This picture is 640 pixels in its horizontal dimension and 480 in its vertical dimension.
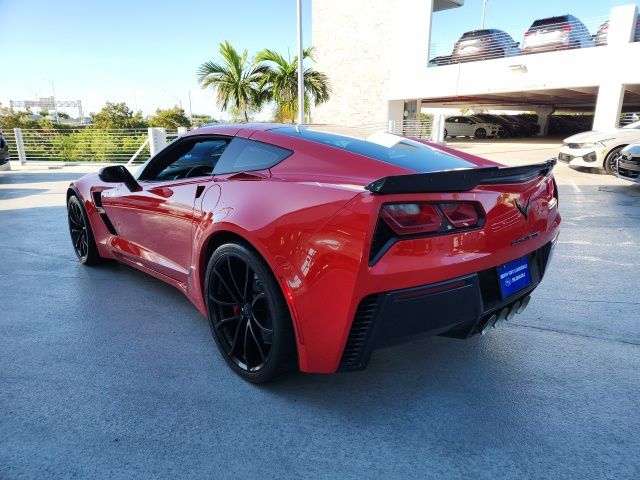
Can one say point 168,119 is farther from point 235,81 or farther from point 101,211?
point 101,211

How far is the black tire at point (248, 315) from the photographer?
204 cm

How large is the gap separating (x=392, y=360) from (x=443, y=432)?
64 centimetres

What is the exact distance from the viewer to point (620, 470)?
5.67ft

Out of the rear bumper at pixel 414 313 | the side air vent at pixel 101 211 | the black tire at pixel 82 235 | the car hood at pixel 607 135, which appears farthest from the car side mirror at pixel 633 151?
the black tire at pixel 82 235

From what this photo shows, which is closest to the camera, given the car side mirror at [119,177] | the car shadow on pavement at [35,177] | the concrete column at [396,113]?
the car side mirror at [119,177]

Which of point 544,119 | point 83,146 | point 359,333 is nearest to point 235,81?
point 83,146

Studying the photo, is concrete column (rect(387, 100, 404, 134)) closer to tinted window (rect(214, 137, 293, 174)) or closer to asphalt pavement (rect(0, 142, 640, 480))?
asphalt pavement (rect(0, 142, 640, 480))

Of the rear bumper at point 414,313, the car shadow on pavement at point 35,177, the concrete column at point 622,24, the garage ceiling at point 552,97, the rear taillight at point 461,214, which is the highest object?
the concrete column at point 622,24

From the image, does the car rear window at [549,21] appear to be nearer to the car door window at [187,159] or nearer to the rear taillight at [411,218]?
the car door window at [187,159]

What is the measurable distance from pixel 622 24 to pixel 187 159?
16139 millimetres

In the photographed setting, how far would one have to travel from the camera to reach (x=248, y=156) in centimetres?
249

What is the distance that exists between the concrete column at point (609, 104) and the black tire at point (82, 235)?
1574 cm

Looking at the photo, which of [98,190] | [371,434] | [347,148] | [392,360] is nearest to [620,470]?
[371,434]

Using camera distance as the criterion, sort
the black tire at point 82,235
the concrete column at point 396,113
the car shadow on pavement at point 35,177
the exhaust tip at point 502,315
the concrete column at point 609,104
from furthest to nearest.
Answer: the concrete column at point 396,113
the concrete column at point 609,104
the car shadow on pavement at point 35,177
the black tire at point 82,235
the exhaust tip at point 502,315
